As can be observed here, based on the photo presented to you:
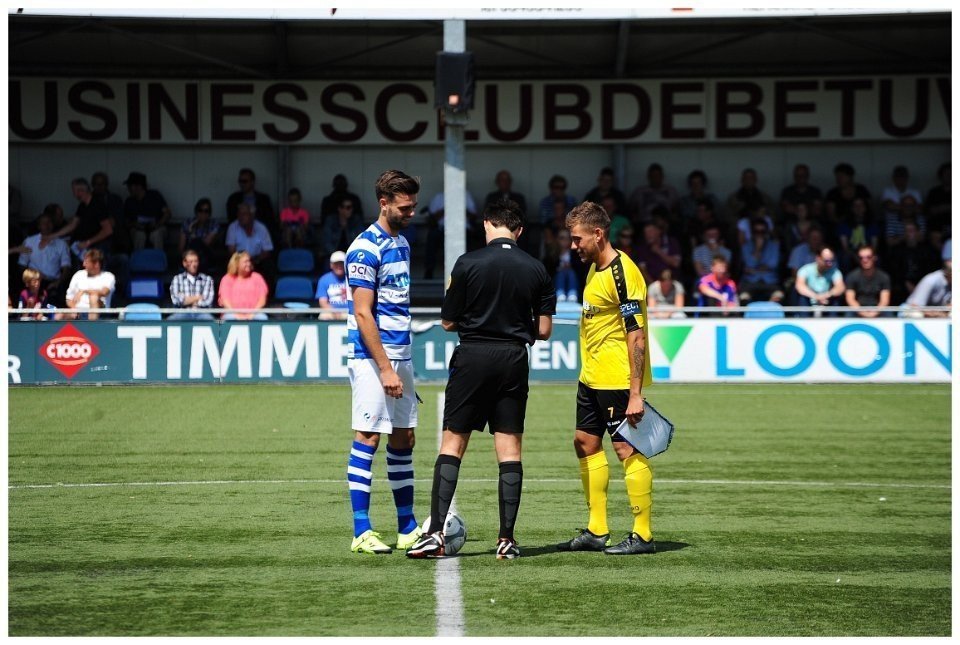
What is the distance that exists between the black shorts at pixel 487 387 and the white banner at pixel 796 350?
11957mm

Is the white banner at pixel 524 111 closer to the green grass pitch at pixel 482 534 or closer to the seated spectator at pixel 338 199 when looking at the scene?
the seated spectator at pixel 338 199

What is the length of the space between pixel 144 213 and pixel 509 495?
1889 cm

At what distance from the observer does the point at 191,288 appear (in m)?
20.2

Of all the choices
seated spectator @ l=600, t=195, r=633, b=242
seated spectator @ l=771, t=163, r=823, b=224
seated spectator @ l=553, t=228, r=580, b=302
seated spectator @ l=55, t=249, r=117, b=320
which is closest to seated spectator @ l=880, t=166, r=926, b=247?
seated spectator @ l=771, t=163, r=823, b=224

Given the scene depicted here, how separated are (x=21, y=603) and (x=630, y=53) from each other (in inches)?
837

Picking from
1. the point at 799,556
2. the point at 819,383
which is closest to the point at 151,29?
the point at 819,383

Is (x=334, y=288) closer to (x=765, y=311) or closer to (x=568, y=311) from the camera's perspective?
(x=568, y=311)

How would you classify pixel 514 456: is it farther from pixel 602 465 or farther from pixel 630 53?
pixel 630 53

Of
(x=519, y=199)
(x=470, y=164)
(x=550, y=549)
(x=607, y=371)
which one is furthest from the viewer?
(x=470, y=164)

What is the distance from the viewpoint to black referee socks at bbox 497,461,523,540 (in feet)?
23.4

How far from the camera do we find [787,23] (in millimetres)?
24203

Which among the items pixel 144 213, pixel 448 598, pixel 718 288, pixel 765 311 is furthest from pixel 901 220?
pixel 448 598

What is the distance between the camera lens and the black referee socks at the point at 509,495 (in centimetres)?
712

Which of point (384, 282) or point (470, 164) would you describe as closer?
point (384, 282)
